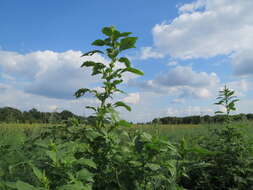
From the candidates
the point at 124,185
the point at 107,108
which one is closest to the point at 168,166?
the point at 124,185

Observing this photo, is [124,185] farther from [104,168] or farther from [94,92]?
[94,92]

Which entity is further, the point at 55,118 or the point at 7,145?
the point at 55,118

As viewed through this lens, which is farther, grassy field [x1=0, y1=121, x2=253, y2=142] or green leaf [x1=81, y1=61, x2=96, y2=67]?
grassy field [x1=0, y1=121, x2=253, y2=142]

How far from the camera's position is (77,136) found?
78.9 inches

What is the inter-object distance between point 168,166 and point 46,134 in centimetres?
99

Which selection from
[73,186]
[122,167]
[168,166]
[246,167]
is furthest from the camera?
[246,167]

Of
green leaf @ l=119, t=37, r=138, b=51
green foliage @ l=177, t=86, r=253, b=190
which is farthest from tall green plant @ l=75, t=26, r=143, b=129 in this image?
green foliage @ l=177, t=86, r=253, b=190

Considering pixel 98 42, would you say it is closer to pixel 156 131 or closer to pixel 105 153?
pixel 105 153

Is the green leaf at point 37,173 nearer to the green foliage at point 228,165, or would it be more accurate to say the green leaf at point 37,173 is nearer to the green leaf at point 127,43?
the green leaf at point 127,43

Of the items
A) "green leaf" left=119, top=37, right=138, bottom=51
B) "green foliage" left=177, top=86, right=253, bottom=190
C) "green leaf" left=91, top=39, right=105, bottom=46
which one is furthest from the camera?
"green foliage" left=177, top=86, right=253, bottom=190

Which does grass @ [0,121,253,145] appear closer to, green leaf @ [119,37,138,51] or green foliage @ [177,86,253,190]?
green foliage @ [177,86,253,190]

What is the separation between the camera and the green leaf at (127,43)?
2.10 meters

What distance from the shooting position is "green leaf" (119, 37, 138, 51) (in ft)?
6.90

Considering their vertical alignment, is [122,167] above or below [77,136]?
below
